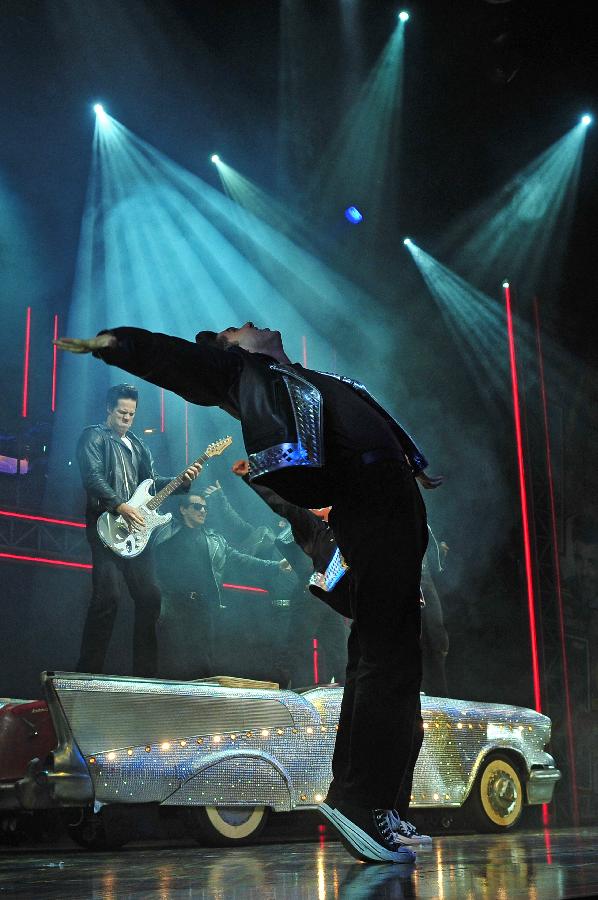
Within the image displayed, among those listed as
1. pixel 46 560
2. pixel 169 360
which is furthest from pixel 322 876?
pixel 46 560

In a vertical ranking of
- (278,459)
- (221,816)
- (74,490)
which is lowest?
(221,816)

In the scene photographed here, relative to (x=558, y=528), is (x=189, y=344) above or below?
below

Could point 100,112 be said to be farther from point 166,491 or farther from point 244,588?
point 244,588

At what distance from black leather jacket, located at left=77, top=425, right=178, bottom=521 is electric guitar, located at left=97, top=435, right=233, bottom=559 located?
62 millimetres

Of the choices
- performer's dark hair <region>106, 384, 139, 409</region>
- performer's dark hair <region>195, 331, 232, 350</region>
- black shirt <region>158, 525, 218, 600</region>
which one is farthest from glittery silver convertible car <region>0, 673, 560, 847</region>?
performer's dark hair <region>106, 384, 139, 409</region>

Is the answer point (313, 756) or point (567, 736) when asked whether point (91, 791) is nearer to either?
point (313, 756)

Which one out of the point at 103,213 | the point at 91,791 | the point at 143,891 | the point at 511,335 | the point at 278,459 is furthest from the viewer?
the point at 511,335

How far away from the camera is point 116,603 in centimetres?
632

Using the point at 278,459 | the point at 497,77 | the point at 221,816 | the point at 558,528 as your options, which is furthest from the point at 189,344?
the point at 558,528

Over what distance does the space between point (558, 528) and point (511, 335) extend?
331 centimetres

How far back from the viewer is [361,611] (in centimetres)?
243

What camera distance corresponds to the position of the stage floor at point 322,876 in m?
1.67

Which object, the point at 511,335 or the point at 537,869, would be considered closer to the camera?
the point at 537,869

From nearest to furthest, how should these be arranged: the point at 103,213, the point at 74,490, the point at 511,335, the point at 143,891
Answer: the point at 143,891, the point at 74,490, the point at 103,213, the point at 511,335
